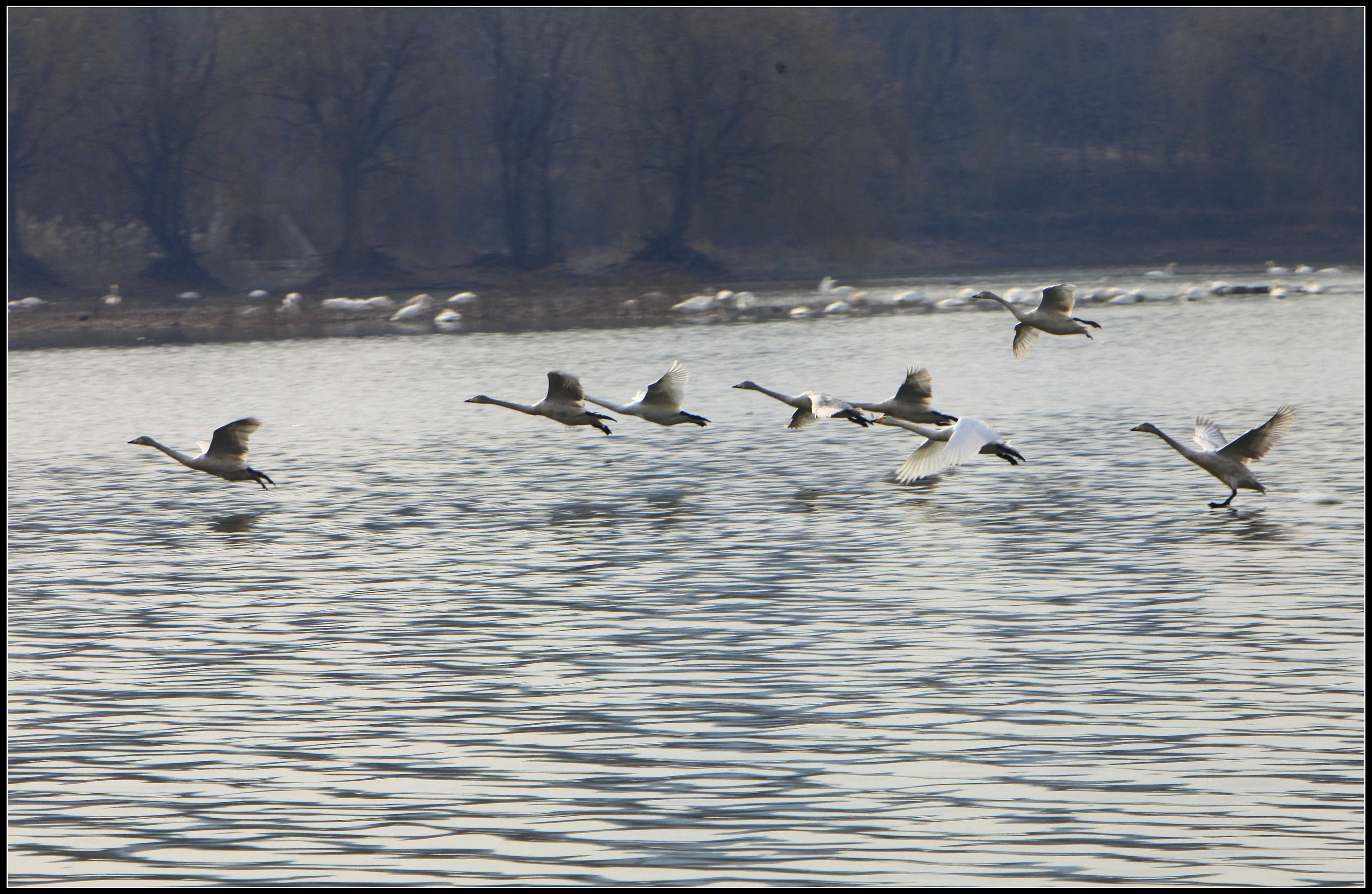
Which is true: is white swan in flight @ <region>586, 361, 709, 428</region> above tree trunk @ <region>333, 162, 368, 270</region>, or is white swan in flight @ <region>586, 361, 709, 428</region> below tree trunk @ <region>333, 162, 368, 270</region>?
below

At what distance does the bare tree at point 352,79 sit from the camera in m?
59.3

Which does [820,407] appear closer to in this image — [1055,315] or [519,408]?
[1055,315]

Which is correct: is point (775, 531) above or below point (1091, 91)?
below

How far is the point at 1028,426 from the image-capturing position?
2448 centimetres

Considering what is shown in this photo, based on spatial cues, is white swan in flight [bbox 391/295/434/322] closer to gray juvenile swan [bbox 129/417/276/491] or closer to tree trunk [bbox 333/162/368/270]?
tree trunk [bbox 333/162/368/270]

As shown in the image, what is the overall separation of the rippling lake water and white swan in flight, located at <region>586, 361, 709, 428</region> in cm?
90

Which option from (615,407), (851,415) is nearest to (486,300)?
(615,407)

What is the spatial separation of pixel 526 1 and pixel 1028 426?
46.4 metres

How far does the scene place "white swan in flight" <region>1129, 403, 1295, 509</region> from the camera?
602 inches

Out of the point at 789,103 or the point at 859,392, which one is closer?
the point at 859,392

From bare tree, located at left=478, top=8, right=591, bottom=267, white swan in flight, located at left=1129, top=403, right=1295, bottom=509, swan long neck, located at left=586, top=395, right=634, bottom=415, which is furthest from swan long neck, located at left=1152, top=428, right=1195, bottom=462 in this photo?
bare tree, located at left=478, top=8, right=591, bottom=267

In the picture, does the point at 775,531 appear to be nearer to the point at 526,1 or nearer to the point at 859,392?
the point at 859,392

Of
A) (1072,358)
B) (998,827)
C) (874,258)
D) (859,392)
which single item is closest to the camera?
(998,827)

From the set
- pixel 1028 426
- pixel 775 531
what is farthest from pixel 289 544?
pixel 1028 426
